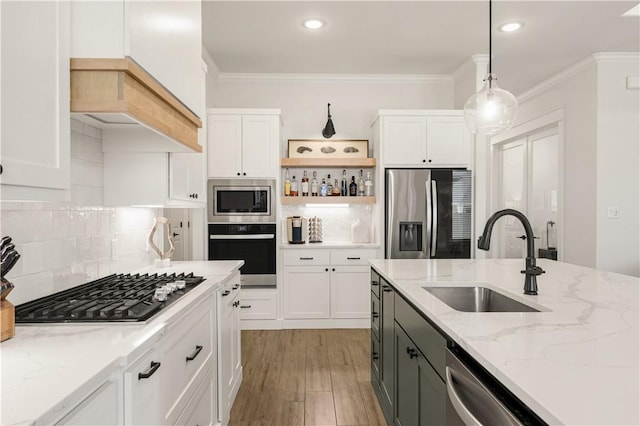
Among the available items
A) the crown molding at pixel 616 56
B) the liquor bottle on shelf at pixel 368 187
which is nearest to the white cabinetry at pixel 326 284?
the liquor bottle on shelf at pixel 368 187

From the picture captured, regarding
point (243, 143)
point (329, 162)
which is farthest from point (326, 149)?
point (243, 143)

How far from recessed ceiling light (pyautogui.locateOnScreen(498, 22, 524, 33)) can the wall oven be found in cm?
288

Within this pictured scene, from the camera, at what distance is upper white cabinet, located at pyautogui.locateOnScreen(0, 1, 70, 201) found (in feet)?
3.25

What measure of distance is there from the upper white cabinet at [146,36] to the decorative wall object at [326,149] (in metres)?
2.65

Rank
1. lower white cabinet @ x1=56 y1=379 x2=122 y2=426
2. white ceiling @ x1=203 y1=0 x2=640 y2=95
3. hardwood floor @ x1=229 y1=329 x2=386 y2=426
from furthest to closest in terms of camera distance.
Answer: white ceiling @ x1=203 y1=0 x2=640 y2=95 → hardwood floor @ x1=229 y1=329 x2=386 y2=426 → lower white cabinet @ x1=56 y1=379 x2=122 y2=426

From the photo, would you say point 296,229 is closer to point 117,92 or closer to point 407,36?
point 407,36

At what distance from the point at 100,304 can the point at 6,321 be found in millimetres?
314

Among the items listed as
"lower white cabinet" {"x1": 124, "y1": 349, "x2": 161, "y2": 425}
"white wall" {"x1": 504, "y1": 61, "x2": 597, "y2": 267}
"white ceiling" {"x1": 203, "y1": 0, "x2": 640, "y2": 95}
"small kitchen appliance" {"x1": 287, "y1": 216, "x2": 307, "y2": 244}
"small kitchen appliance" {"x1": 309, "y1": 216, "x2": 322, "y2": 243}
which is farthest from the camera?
"small kitchen appliance" {"x1": 309, "y1": 216, "x2": 322, "y2": 243}

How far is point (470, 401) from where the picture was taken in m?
1.08

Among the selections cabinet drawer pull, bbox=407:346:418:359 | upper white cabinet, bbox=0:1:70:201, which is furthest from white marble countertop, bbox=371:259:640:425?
upper white cabinet, bbox=0:1:70:201

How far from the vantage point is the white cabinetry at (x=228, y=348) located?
223 cm

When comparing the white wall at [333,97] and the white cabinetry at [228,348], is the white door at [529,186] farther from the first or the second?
the white cabinetry at [228,348]

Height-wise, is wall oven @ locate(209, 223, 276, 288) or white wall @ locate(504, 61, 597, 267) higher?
white wall @ locate(504, 61, 597, 267)

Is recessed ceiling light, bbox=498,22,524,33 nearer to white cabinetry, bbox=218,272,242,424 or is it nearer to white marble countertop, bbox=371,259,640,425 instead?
white marble countertop, bbox=371,259,640,425
